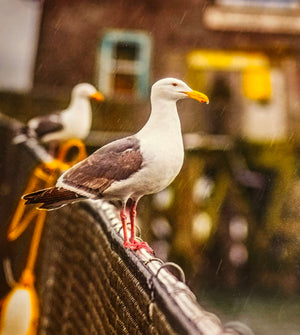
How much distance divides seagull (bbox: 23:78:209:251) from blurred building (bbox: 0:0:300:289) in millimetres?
332

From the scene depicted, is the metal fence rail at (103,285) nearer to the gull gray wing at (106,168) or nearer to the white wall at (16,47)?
the gull gray wing at (106,168)

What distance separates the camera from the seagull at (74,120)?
0.79 meters

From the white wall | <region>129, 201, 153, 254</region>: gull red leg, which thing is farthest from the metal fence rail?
the white wall

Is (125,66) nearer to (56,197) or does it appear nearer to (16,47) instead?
(16,47)

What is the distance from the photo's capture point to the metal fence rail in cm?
38

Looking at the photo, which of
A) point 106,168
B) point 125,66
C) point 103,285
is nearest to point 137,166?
point 106,168

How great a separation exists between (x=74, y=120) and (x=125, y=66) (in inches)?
9.8

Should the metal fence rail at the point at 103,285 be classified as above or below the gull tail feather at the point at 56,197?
below

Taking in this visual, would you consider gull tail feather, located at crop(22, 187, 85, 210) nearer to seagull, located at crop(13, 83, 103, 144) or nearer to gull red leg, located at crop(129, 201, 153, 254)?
gull red leg, located at crop(129, 201, 153, 254)

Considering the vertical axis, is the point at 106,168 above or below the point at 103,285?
above

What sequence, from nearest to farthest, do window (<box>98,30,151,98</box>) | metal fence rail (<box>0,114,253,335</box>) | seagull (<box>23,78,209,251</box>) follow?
metal fence rail (<box>0,114,253,335</box>), seagull (<box>23,78,209,251</box>), window (<box>98,30,151,98</box>)

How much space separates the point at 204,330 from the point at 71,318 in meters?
0.50

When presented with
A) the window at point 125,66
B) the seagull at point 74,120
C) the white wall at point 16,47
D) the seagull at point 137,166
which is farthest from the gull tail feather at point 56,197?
the white wall at point 16,47

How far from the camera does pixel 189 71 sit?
1.01 m
